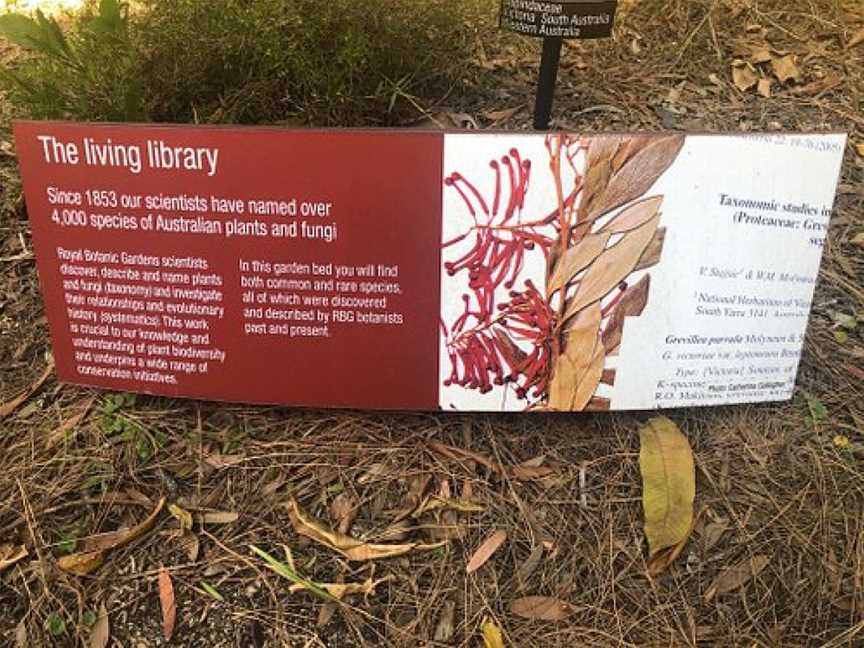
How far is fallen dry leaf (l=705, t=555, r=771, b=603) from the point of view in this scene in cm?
179

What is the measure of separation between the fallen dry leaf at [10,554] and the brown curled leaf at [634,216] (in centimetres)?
163

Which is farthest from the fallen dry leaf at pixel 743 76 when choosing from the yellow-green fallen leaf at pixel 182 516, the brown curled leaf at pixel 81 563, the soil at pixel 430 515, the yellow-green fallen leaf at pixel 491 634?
the brown curled leaf at pixel 81 563

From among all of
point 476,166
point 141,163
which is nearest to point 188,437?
point 141,163

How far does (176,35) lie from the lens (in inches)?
87.9

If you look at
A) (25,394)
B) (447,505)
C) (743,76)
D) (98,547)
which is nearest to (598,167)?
(447,505)

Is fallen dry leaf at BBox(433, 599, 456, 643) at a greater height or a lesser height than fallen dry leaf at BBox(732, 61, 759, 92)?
lesser

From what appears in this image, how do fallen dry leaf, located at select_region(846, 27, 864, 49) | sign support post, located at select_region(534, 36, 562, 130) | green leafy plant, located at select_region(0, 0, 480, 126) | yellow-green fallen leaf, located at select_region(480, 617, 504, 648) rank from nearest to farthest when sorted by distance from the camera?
yellow-green fallen leaf, located at select_region(480, 617, 504, 648)
sign support post, located at select_region(534, 36, 562, 130)
green leafy plant, located at select_region(0, 0, 480, 126)
fallen dry leaf, located at select_region(846, 27, 864, 49)

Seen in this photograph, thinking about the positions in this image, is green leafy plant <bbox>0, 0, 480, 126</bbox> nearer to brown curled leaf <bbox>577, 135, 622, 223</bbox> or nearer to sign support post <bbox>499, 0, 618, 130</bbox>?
sign support post <bbox>499, 0, 618, 130</bbox>

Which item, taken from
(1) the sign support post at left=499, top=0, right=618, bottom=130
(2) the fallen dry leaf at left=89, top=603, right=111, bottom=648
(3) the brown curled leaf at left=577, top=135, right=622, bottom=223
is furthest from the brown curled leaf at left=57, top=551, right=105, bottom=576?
(1) the sign support post at left=499, top=0, right=618, bottom=130

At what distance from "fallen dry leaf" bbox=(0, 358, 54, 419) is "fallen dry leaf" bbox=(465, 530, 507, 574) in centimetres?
130

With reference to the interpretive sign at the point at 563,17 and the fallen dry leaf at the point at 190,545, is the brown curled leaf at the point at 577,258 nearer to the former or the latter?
the interpretive sign at the point at 563,17

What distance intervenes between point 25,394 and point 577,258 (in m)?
1.56

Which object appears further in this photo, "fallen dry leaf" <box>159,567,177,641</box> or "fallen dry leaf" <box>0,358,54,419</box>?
"fallen dry leaf" <box>0,358,54,419</box>

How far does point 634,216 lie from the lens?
1.79m
